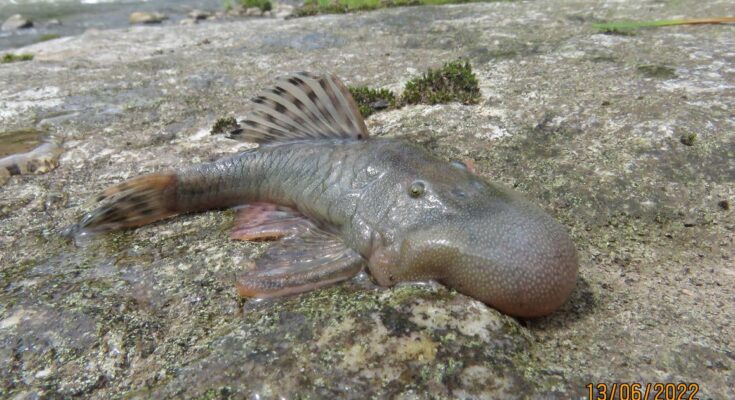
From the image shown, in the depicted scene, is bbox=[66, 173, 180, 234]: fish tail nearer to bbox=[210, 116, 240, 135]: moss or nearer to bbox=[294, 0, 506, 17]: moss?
bbox=[210, 116, 240, 135]: moss

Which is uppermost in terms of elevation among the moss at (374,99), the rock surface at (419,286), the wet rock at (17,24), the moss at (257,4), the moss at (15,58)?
the moss at (257,4)

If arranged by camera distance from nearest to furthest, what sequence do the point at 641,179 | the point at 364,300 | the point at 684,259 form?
the point at 364,300 → the point at 684,259 → the point at 641,179

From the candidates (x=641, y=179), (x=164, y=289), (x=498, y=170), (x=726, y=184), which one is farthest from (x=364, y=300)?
(x=726, y=184)

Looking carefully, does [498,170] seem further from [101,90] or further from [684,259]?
[101,90]

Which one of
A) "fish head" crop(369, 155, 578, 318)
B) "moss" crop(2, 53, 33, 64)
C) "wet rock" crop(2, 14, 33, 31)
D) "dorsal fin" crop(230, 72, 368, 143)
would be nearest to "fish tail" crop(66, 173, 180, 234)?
"dorsal fin" crop(230, 72, 368, 143)

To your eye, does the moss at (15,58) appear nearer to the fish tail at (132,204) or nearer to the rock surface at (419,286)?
the rock surface at (419,286)

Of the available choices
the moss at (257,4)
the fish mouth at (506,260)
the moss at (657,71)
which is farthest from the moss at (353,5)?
the fish mouth at (506,260)

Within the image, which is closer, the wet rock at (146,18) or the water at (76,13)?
the water at (76,13)
